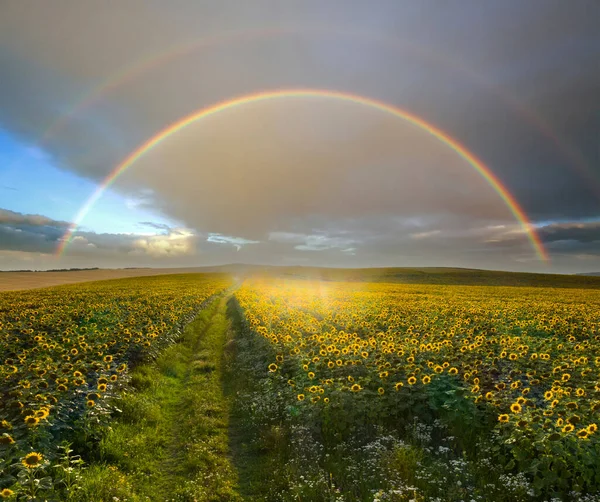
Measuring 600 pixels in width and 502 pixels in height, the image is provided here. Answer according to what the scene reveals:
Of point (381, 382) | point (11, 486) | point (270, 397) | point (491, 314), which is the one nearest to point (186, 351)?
point (270, 397)

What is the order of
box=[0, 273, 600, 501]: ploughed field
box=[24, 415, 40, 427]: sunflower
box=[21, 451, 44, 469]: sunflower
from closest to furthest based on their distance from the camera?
1. box=[21, 451, 44, 469]: sunflower
2. box=[0, 273, 600, 501]: ploughed field
3. box=[24, 415, 40, 427]: sunflower

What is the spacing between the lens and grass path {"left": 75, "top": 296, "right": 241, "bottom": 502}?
22.0 feet

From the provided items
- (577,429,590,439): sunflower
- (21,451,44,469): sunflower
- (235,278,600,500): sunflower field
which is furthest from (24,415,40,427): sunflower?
(577,429,590,439): sunflower

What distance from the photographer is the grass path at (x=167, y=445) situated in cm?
671

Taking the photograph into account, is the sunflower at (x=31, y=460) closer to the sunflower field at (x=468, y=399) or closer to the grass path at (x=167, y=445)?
the grass path at (x=167, y=445)

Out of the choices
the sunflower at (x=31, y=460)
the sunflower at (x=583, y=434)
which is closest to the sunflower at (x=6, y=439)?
the sunflower at (x=31, y=460)

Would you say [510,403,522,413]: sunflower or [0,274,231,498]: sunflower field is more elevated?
[510,403,522,413]: sunflower

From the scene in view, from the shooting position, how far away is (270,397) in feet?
35.2

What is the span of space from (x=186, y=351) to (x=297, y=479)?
12.4 meters

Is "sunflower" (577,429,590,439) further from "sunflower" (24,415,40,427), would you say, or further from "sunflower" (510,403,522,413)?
"sunflower" (24,415,40,427)

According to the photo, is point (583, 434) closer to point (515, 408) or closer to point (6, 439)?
point (515, 408)

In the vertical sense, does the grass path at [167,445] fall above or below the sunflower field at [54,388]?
below

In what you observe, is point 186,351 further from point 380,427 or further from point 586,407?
point 586,407

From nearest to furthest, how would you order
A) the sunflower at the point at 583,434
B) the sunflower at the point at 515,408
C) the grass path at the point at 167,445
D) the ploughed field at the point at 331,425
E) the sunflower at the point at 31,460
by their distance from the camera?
the sunflower at the point at 31,460 → the sunflower at the point at 583,434 → the ploughed field at the point at 331,425 → the grass path at the point at 167,445 → the sunflower at the point at 515,408
